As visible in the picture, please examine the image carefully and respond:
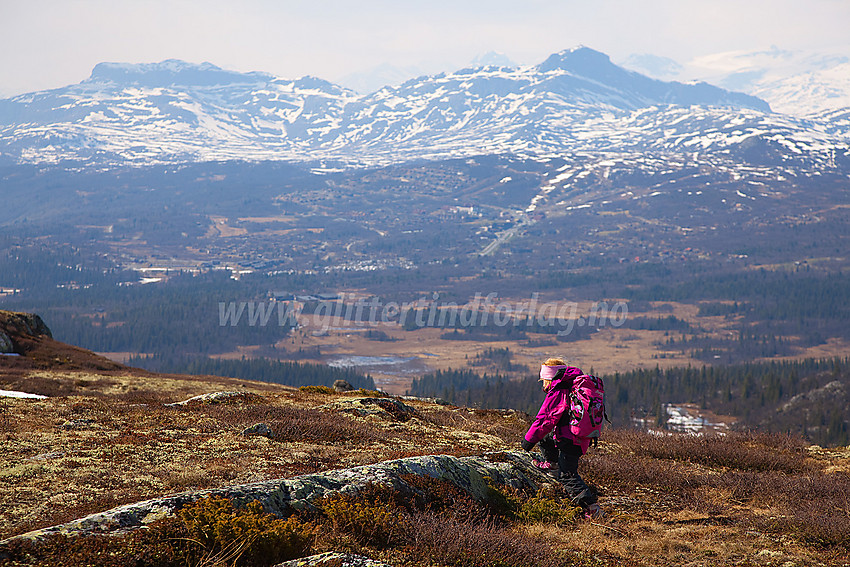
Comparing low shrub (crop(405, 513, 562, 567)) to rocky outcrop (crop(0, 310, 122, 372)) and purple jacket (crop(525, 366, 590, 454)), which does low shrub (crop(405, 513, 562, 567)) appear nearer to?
purple jacket (crop(525, 366, 590, 454))

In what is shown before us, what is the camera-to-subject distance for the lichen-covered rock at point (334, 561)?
8.41 metres

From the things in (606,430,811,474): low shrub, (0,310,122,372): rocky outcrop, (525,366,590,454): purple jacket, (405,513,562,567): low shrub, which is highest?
(525,366,590,454): purple jacket

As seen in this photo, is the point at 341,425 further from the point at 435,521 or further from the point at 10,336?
the point at 10,336

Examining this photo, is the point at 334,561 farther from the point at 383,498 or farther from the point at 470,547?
the point at 383,498

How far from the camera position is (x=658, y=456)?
19.8 metres

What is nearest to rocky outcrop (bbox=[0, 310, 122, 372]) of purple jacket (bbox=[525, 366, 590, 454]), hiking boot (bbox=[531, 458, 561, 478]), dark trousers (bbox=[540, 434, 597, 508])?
hiking boot (bbox=[531, 458, 561, 478])

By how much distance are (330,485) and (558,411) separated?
4.70m

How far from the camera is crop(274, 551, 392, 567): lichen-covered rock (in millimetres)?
8406

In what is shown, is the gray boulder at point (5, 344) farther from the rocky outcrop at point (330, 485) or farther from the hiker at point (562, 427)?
the hiker at point (562, 427)

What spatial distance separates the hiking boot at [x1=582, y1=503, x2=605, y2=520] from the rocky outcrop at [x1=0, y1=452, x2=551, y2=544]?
136cm

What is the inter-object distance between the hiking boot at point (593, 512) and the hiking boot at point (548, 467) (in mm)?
1076

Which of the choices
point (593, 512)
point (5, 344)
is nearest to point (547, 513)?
point (593, 512)

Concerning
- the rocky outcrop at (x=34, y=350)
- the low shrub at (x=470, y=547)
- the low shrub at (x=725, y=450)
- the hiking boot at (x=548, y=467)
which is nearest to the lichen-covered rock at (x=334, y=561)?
the low shrub at (x=470, y=547)

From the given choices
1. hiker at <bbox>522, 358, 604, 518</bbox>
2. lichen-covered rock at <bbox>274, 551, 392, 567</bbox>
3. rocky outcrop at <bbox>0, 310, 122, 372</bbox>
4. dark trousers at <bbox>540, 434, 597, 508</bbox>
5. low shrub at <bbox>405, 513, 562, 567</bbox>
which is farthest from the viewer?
rocky outcrop at <bbox>0, 310, 122, 372</bbox>
